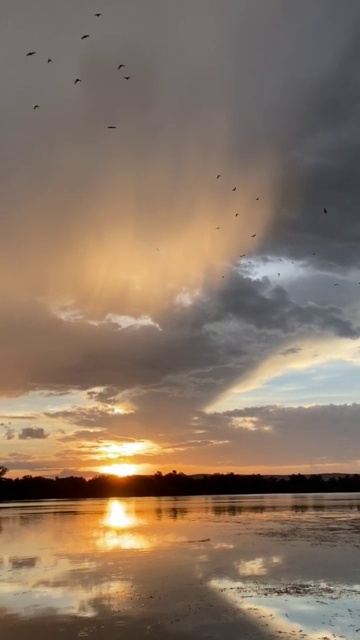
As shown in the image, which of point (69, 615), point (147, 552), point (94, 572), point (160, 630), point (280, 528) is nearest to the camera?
point (160, 630)

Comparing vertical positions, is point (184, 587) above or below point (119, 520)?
below

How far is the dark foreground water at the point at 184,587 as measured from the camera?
1551cm

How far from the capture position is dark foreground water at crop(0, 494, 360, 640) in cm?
1551

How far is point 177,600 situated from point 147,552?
12.4 metres

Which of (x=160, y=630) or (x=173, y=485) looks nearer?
(x=160, y=630)

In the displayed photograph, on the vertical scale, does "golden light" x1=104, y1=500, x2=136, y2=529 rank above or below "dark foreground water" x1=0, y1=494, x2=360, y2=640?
above

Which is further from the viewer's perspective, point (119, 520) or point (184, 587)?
point (119, 520)

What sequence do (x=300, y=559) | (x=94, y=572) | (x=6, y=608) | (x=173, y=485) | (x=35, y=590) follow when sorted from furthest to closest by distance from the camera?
(x=173, y=485) < (x=300, y=559) < (x=94, y=572) < (x=35, y=590) < (x=6, y=608)

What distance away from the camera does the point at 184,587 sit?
21000 mm

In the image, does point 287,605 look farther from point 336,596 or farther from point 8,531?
point 8,531

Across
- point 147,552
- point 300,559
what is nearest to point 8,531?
point 147,552

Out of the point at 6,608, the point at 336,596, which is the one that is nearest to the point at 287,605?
the point at 336,596

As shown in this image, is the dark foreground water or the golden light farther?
the golden light

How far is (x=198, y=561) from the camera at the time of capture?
2725 cm
